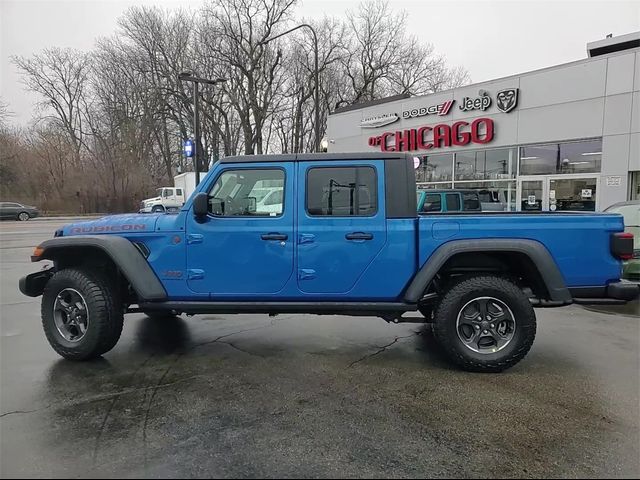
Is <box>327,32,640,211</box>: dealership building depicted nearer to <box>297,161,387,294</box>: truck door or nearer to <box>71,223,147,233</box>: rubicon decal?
<box>297,161,387,294</box>: truck door

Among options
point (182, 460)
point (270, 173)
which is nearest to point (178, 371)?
point (182, 460)

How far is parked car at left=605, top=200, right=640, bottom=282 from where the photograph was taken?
641cm

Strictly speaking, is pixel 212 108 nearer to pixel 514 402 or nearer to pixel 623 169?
pixel 623 169

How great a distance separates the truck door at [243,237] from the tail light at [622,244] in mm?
2894

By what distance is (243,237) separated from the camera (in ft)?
13.8

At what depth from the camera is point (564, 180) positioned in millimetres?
14367

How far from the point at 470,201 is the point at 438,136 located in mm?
6602

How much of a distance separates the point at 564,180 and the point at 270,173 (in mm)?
13153

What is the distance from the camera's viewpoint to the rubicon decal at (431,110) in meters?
17.4

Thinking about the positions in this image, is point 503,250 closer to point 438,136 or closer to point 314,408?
point 314,408

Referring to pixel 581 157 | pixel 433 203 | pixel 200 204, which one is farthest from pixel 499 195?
pixel 200 204

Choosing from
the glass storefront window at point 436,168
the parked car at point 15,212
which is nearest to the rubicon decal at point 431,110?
the glass storefront window at point 436,168

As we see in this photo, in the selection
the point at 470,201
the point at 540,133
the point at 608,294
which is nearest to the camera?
the point at 608,294

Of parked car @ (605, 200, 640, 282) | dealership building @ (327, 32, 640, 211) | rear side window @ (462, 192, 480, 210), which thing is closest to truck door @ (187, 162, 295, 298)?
parked car @ (605, 200, 640, 282)
